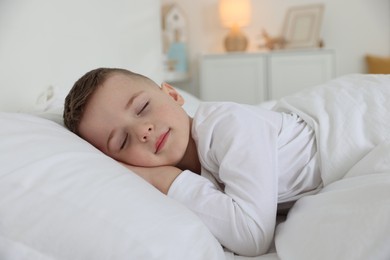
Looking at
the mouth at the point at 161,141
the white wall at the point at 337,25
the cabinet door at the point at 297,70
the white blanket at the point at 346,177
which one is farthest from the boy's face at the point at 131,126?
the white wall at the point at 337,25

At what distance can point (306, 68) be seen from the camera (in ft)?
11.0

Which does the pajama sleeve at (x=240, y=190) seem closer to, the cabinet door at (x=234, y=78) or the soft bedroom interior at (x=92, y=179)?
the soft bedroom interior at (x=92, y=179)

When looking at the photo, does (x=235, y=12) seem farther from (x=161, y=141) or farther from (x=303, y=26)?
(x=161, y=141)

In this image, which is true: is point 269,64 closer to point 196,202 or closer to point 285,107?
point 285,107

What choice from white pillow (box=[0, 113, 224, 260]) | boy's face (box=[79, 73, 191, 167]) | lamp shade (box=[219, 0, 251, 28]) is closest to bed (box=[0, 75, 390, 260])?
white pillow (box=[0, 113, 224, 260])

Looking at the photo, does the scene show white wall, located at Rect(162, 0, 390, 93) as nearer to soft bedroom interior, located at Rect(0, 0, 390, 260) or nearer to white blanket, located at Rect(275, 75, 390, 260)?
soft bedroom interior, located at Rect(0, 0, 390, 260)

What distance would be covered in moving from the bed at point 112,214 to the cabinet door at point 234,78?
2.72 metres

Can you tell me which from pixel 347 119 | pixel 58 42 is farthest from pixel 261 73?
pixel 347 119

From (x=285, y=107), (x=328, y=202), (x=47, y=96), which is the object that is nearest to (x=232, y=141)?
(x=328, y=202)

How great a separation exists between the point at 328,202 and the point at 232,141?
21 cm

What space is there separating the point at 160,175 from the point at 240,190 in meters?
0.17

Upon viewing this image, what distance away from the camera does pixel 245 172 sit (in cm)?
81

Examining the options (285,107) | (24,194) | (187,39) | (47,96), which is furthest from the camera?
(187,39)

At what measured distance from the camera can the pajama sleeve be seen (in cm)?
78
